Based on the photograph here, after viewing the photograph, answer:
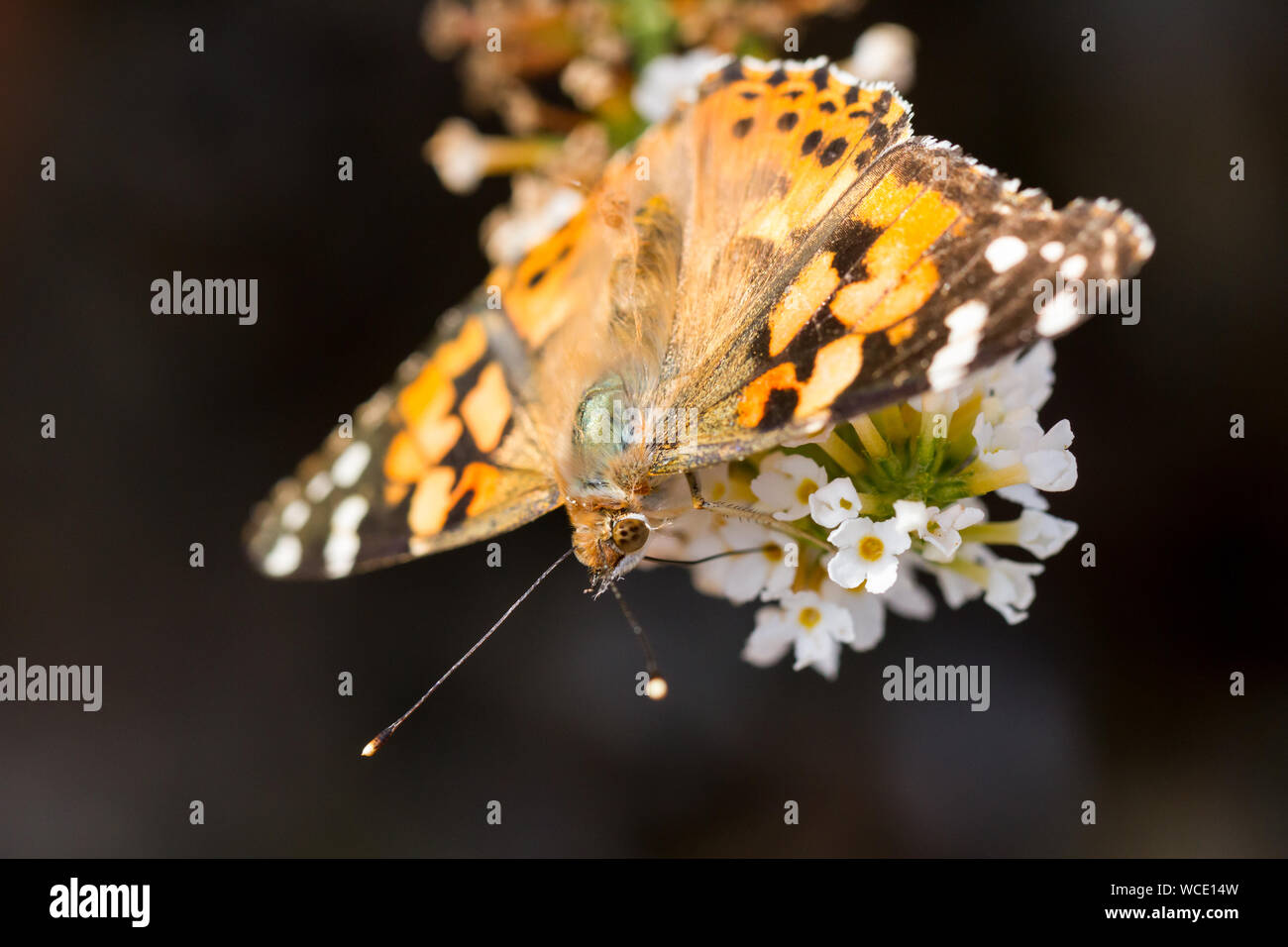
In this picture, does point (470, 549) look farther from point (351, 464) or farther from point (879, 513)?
point (879, 513)

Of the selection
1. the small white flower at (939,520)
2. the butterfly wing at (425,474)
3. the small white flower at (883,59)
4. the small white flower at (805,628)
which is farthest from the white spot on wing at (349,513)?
the small white flower at (883,59)

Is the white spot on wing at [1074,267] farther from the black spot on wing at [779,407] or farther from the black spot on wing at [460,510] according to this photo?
the black spot on wing at [460,510]

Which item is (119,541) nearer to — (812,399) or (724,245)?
(724,245)

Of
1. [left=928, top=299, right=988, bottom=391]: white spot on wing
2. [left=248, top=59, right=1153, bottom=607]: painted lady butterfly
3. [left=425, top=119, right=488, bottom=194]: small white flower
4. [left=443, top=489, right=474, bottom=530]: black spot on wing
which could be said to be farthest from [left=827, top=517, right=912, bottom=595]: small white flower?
[left=425, top=119, right=488, bottom=194]: small white flower

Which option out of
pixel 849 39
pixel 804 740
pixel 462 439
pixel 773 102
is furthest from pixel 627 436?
pixel 849 39

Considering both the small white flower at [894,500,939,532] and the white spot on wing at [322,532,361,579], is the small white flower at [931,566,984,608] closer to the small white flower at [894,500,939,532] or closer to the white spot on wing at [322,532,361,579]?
the small white flower at [894,500,939,532]

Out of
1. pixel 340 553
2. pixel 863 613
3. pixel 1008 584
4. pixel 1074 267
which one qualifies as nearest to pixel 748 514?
pixel 863 613
